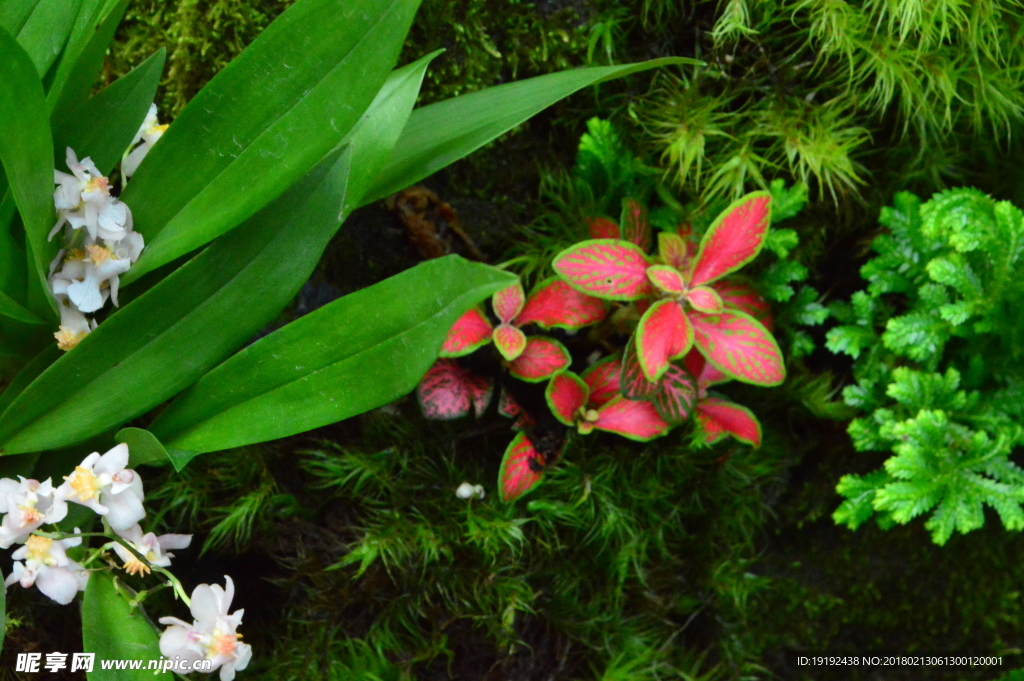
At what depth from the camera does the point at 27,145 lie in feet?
2.92

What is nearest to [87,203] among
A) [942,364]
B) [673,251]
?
[673,251]

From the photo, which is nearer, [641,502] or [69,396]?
[69,396]

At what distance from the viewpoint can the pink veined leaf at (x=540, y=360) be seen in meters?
1.40

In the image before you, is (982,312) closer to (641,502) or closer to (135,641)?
(641,502)

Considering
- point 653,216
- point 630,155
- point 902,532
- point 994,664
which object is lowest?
point 994,664

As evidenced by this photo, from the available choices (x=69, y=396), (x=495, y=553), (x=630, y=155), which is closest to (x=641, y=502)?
(x=495, y=553)

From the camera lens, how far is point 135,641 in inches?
38.7

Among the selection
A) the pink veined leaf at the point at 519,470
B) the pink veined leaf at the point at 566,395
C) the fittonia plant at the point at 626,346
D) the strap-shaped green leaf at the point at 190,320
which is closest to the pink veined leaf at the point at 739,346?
the fittonia plant at the point at 626,346

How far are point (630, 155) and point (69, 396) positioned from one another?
3.67ft

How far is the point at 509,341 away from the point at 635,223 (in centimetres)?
37

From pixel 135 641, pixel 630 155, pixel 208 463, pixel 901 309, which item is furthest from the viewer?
pixel 901 309

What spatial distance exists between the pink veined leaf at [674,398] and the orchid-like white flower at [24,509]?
964mm

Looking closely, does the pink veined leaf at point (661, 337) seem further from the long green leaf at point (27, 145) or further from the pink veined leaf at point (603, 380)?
the long green leaf at point (27, 145)

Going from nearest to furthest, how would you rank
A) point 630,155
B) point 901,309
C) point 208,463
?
point 208,463
point 630,155
point 901,309
